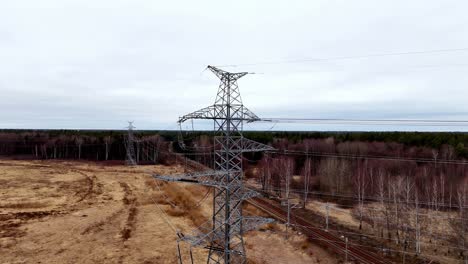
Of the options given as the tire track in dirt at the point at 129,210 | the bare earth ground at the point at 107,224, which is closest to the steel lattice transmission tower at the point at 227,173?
Answer: the bare earth ground at the point at 107,224

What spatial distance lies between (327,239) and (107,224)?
2234 cm

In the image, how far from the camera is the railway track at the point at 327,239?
2688cm

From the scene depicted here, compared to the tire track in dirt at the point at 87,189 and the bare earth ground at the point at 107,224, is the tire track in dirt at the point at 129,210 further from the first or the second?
the tire track in dirt at the point at 87,189

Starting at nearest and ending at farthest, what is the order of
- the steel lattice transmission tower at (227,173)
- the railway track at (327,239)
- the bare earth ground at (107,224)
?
the steel lattice transmission tower at (227,173)
the bare earth ground at (107,224)
the railway track at (327,239)

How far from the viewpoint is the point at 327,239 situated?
31.1 meters

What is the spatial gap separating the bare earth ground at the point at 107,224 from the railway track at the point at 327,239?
169 centimetres

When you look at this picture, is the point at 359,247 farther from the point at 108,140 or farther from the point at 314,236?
the point at 108,140

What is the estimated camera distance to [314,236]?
31.9 metres

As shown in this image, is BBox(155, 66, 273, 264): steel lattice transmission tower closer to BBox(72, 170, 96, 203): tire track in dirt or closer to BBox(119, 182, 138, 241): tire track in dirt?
BBox(119, 182, 138, 241): tire track in dirt

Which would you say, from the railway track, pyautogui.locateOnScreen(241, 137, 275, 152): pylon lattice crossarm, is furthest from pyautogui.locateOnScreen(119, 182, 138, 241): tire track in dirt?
pyautogui.locateOnScreen(241, 137, 275, 152): pylon lattice crossarm

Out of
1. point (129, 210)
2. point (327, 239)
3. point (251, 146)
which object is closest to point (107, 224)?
point (129, 210)

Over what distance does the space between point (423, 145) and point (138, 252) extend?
5899 cm

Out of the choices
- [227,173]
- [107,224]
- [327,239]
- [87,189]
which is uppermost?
[227,173]

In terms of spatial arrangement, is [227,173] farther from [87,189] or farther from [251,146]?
[87,189]
